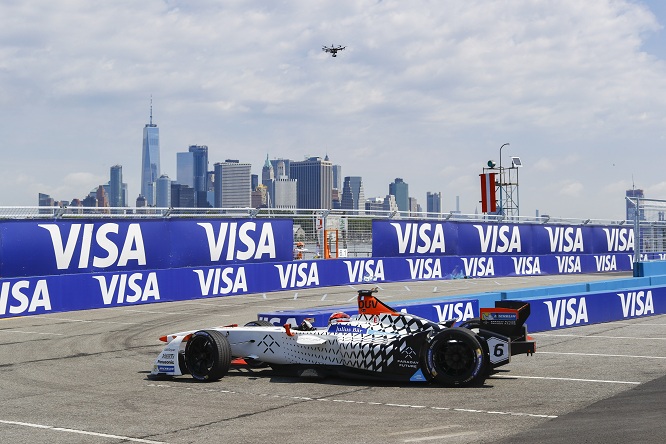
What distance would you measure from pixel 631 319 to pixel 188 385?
42.5ft

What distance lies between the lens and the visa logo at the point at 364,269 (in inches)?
1325

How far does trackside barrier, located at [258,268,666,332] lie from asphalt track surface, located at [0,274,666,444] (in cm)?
156

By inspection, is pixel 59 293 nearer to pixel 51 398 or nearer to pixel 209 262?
pixel 209 262

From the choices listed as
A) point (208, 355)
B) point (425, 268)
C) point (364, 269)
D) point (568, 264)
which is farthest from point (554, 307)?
point (568, 264)

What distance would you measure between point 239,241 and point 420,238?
31.2 ft

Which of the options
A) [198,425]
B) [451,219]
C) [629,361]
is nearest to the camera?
[198,425]

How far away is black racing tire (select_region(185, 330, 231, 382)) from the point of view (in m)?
12.0

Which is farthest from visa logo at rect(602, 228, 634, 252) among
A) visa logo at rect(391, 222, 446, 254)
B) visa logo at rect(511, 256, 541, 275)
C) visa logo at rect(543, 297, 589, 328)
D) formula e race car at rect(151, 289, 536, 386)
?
formula e race car at rect(151, 289, 536, 386)

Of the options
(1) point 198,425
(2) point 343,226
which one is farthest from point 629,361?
(2) point 343,226

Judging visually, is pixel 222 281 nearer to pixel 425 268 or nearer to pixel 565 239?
pixel 425 268

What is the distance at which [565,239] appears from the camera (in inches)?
1727

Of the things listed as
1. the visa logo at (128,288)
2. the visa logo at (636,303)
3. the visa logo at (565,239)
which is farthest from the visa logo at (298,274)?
the visa logo at (565,239)

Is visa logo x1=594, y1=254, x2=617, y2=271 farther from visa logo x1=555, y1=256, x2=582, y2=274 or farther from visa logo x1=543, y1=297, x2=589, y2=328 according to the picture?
visa logo x1=543, y1=297, x2=589, y2=328

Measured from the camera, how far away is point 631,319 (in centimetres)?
2114
